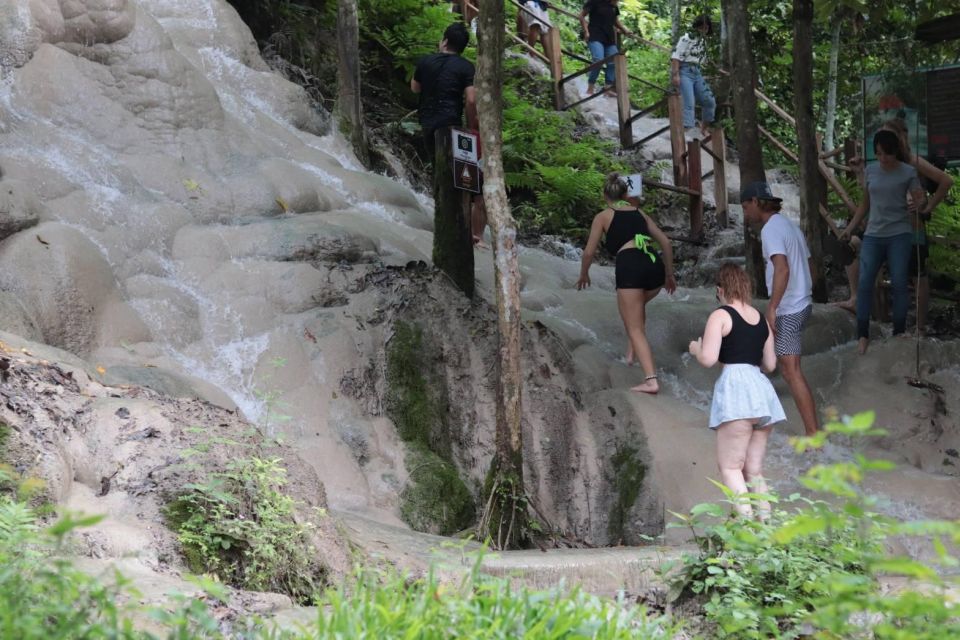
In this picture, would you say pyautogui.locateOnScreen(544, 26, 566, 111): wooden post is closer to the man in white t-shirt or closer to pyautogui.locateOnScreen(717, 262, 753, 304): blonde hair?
the man in white t-shirt

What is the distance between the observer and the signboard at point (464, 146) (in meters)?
8.93

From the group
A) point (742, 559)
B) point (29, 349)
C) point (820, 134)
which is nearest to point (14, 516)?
point (29, 349)

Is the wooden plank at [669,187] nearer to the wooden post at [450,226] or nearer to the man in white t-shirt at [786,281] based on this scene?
the wooden post at [450,226]

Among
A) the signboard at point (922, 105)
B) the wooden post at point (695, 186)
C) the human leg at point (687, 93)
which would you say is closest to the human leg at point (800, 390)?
the signboard at point (922, 105)

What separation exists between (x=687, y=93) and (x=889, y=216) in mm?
6193

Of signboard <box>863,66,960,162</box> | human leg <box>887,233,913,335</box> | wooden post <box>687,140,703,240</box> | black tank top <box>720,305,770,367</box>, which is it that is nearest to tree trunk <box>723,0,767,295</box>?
signboard <box>863,66,960,162</box>

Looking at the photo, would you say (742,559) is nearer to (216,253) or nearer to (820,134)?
(216,253)

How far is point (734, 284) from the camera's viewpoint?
6.43 m

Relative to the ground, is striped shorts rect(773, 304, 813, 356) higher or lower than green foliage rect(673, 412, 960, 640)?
higher

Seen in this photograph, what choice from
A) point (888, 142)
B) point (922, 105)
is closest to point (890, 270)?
point (888, 142)

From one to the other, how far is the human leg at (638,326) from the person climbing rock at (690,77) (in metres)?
6.07

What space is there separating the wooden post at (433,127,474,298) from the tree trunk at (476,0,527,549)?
183 cm

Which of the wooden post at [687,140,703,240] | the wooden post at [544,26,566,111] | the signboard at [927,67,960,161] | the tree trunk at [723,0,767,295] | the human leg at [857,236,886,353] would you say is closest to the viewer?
the human leg at [857,236,886,353]

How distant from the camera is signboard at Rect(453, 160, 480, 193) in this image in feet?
29.4
